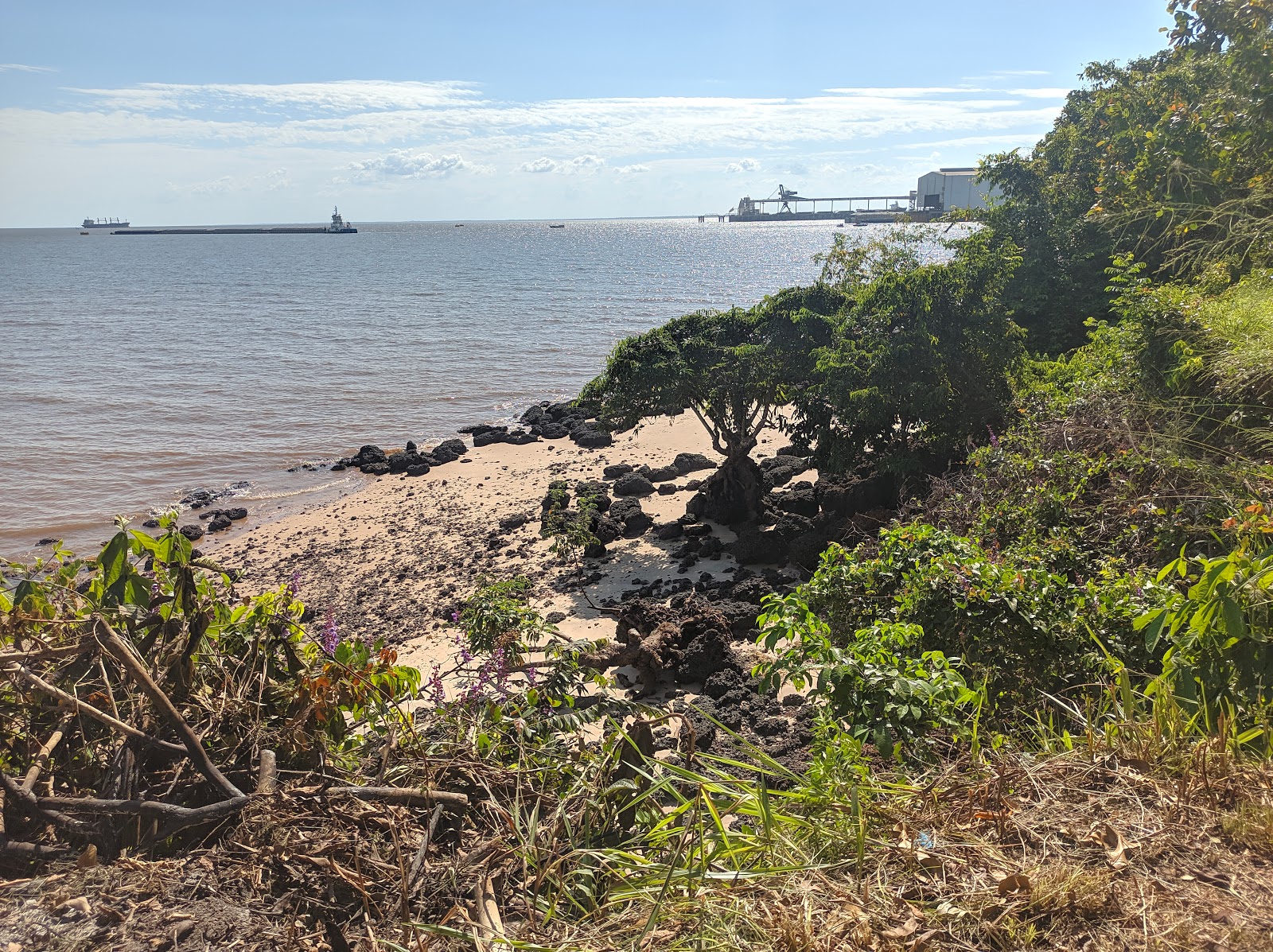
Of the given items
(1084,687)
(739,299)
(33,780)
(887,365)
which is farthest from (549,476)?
(739,299)

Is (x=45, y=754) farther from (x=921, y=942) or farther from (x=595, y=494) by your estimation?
(x=595, y=494)

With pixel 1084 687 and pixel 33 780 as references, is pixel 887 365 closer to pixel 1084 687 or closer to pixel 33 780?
pixel 1084 687

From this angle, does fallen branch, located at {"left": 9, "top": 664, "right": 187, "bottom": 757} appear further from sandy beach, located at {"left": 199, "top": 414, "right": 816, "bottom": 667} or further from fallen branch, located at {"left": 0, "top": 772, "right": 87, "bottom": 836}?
sandy beach, located at {"left": 199, "top": 414, "right": 816, "bottom": 667}

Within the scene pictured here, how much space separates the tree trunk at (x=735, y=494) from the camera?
13164 mm

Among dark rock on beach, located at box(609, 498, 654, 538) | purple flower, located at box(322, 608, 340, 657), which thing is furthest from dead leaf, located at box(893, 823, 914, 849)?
dark rock on beach, located at box(609, 498, 654, 538)

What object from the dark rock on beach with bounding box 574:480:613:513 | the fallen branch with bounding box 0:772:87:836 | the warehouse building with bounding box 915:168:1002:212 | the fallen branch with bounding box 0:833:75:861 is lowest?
the dark rock on beach with bounding box 574:480:613:513

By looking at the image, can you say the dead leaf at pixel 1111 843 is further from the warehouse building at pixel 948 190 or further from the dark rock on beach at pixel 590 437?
the warehouse building at pixel 948 190

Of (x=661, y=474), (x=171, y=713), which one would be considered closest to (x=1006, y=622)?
(x=171, y=713)

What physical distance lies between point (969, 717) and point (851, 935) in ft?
6.36

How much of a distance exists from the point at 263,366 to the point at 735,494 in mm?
26426

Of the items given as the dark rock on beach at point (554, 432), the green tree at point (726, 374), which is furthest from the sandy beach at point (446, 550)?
the dark rock on beach at point (554, 432)

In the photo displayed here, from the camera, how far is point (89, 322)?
150ft

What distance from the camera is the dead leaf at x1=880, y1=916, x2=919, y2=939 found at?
228 cm

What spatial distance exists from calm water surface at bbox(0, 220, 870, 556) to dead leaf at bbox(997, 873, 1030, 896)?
17022 millimetres
